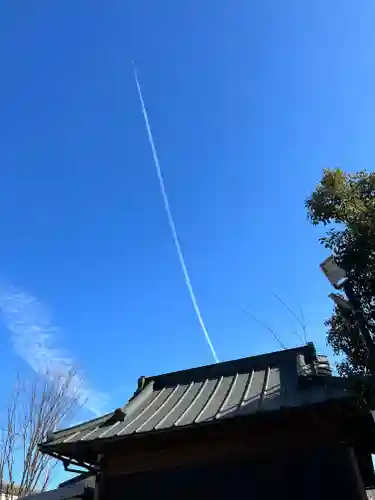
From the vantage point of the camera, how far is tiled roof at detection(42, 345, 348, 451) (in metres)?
5.73

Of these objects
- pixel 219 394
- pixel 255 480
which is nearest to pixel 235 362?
pixel 219 394

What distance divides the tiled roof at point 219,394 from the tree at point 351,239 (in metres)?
0.56

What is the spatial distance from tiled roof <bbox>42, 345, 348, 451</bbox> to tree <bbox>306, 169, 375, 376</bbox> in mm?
562

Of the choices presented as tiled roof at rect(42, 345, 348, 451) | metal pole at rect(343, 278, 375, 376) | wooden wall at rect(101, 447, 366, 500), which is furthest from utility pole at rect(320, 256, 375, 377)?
wooden wall at rect(101, 447, 366, 500)

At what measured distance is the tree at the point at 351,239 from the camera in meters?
6.56

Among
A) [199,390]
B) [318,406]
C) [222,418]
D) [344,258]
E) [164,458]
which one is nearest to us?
[318,406]

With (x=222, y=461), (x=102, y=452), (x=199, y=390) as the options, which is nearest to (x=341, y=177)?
(x=199, y=390)

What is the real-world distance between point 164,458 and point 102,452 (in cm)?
112

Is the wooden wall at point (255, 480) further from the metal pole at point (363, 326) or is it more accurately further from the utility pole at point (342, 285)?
the utility pole at point (342, 285)

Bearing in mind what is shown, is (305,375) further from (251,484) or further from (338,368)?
(251,484)

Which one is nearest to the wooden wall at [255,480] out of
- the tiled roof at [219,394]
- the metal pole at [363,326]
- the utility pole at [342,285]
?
the tiled roof at [219,394]

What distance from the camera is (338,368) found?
6992 mm

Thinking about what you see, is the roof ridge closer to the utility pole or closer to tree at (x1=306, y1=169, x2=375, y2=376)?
tree at (x1=306, y1=169, x2=375, y2=376)

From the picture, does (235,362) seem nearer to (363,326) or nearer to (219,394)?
(219,394)
